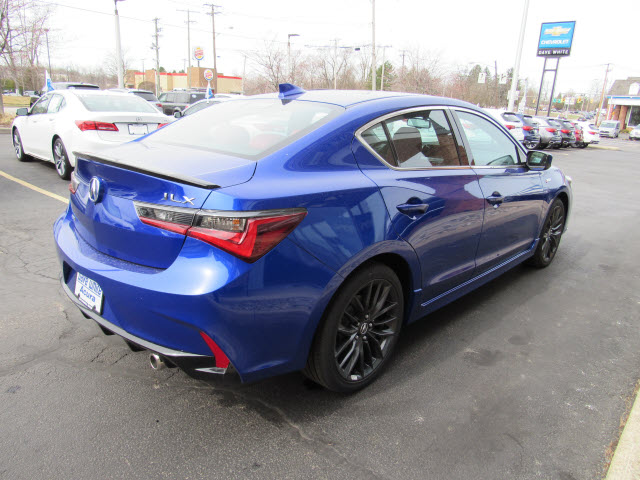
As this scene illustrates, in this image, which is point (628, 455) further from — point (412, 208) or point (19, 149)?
point (19, 149)

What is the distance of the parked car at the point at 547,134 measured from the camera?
2272 cm

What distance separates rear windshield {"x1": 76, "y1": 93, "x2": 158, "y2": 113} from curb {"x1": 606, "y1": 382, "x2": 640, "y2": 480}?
8100 millimetres

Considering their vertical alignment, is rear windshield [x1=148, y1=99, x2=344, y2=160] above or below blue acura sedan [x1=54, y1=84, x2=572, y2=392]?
above

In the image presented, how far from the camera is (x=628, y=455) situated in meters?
2.24

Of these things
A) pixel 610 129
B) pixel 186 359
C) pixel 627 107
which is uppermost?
pixel 627 107

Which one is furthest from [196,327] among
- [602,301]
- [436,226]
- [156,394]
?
[602,301]

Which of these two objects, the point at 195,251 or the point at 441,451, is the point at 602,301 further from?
the point at 195,251

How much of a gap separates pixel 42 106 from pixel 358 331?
29.0ft

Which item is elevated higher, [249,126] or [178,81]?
[178,81]

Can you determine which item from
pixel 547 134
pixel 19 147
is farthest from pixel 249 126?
pixel 547 134

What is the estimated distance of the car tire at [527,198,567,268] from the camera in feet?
15.5

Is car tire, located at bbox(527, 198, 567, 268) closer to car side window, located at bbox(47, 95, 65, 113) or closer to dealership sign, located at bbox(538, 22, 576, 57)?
car side window, located at bbox(47, 95, 65, 113)

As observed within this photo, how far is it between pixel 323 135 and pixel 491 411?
1.77m

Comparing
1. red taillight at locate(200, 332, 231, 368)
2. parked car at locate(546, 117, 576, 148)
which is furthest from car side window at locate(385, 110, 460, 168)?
parked car at locate(546, 117, 576, 148)
